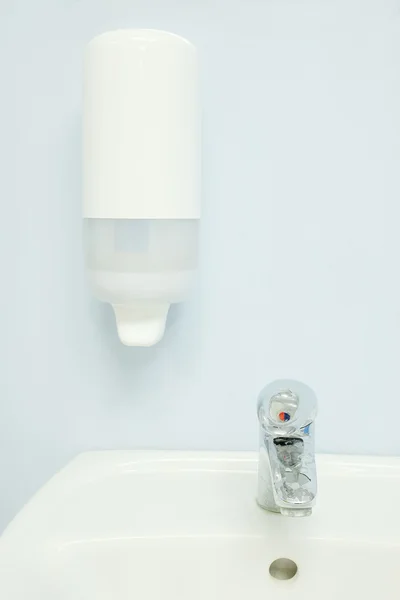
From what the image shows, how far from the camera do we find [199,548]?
0.56 m

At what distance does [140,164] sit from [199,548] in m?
0.32

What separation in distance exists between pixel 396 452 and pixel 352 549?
14 cm

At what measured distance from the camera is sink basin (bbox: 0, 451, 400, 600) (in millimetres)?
539

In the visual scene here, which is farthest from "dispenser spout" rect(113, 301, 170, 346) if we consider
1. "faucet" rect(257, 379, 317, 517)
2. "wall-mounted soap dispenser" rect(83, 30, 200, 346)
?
"faucet" rect(257, 379, 317, 517)

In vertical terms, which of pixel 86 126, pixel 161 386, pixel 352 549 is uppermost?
pixel 86 126

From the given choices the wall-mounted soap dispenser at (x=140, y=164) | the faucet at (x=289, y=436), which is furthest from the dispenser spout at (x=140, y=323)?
the faucet at (x=289, y=436)

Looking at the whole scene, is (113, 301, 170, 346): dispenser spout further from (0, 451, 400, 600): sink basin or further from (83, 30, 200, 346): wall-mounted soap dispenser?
(0, 451, 400, 600): sink basin

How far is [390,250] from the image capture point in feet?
2.07

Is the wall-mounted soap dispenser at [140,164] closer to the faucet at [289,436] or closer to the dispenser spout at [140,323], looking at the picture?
the dispenser spout at [140,323]

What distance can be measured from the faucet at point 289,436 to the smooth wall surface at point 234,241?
0.14m

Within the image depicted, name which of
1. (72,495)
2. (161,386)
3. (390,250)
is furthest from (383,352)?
(72,495)

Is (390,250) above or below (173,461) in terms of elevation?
above

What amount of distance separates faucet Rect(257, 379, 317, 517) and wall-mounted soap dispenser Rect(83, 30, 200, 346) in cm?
13

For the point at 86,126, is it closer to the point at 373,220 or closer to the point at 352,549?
the point at 373,220
